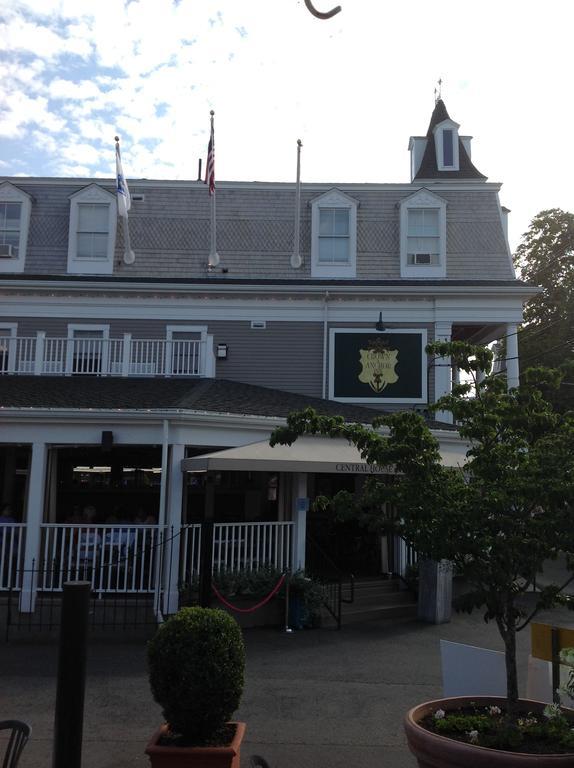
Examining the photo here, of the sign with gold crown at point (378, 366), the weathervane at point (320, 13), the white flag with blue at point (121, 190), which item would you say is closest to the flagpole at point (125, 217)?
the white flag with blue at point (121, 190)

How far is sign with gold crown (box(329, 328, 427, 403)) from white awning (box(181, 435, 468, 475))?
17.6 ft

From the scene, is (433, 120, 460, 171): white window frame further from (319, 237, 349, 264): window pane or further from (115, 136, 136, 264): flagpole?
(115, 136, 136, 264): flagpole

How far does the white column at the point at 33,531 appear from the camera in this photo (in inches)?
433

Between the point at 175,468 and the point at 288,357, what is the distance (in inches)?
278

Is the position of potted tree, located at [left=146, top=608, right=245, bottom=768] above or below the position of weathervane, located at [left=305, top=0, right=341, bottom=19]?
below

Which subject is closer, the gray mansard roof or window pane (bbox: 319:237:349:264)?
the gray mansard roof

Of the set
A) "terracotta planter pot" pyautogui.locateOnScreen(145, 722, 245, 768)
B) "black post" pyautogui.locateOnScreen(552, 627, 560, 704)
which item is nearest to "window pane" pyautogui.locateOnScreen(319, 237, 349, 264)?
"black post" pyautogui.locateOnScreen(552, 627, 560, 704)

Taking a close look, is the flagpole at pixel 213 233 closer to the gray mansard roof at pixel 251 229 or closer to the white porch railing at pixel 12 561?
the gray mansard roof at pixel 251 229

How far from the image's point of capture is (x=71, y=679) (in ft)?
13.4

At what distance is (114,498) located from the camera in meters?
17.1

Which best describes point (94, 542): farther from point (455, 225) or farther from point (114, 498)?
point (455, 225)

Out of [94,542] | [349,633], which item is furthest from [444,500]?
[94,542]

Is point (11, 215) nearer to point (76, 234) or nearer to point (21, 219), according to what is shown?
point (21, 219)

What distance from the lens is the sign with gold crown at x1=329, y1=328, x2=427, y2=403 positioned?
17.7m
